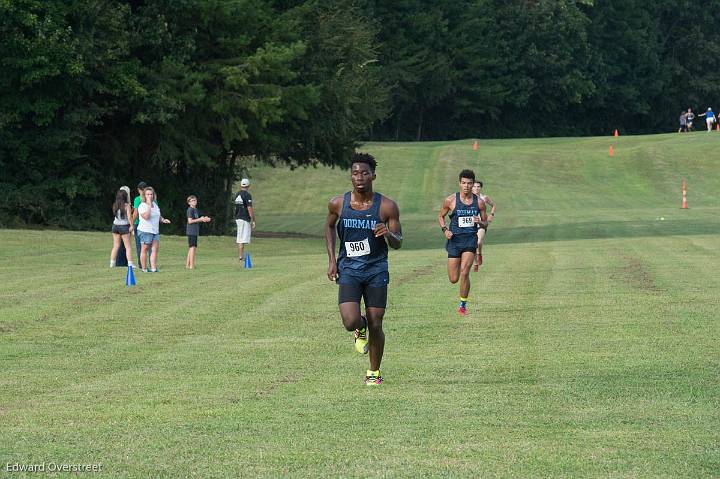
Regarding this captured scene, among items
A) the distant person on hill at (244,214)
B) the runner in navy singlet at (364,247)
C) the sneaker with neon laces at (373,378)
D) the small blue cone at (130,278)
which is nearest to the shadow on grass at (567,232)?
the distant person on hill at (244,214)

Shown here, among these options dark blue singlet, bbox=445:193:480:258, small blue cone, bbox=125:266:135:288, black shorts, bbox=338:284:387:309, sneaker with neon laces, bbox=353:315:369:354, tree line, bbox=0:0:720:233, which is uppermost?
tree line, bbox=0:0:720:233

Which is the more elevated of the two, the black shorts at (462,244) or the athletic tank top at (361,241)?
the athletic tank top at (361,241)

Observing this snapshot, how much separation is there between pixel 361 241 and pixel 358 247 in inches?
2.4

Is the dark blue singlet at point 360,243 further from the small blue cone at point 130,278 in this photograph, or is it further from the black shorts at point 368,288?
the small blue cone at point 130,278

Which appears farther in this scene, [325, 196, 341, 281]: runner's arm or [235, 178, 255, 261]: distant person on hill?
[235, 178, 255, 261]: distant person on hill

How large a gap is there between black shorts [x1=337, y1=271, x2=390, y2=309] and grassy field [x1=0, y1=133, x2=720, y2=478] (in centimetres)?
81

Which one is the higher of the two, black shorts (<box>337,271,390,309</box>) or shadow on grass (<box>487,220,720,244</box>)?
black shorts (<box>337,271,390,309</box>)

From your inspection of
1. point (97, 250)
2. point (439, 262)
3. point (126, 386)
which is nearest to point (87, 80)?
point (97, 250)

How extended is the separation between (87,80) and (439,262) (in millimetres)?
15599

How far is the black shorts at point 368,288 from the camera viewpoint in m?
12.1

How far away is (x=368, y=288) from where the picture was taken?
1214 centimetres

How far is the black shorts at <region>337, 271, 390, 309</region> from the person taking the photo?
12078 millimetres

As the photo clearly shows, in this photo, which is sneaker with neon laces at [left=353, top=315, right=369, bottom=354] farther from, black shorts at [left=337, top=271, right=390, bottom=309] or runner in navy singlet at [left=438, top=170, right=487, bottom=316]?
runner in navy singlet at [left=438, top=170, right=487, bottom=316]

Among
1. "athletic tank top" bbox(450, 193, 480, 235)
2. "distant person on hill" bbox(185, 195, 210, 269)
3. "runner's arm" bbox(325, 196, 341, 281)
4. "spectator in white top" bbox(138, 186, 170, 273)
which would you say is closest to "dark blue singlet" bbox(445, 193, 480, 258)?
"athletic tank top" bbox(450, 193, 480, 235)
